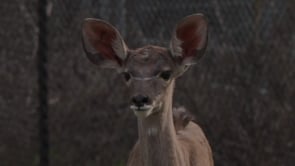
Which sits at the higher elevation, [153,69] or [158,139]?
[153,69]

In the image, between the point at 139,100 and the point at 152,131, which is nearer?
the point at 139,100

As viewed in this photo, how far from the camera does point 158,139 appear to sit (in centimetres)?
663

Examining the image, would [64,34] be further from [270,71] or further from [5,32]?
[270,71]

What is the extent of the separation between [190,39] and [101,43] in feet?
1.99

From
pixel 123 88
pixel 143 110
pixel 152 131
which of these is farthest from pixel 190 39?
pixel 123 88

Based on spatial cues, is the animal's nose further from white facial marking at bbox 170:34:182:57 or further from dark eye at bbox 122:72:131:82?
white facial marking at bbox 170:34:182:57

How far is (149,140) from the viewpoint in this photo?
6621 millimetres

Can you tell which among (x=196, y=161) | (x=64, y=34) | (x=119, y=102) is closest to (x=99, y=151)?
(x=119, y=102)

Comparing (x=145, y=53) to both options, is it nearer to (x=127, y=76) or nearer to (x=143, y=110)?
(x=127, y=76)

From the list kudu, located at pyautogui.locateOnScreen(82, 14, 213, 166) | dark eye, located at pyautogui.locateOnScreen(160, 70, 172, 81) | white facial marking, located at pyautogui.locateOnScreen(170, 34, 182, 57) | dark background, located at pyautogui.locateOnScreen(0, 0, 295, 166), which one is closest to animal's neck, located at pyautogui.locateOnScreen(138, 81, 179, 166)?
kudu, located at pyautogui.locateOnScreen(82, 14, 213, 166)

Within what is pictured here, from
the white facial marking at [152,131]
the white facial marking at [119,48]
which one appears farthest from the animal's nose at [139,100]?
the white facial marking at [119,48]

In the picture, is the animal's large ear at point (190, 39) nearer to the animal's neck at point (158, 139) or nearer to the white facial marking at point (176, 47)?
the white facial marking at point (176, 47)

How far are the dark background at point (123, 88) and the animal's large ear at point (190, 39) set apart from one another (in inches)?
121

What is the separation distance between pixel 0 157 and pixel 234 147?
2424mm
